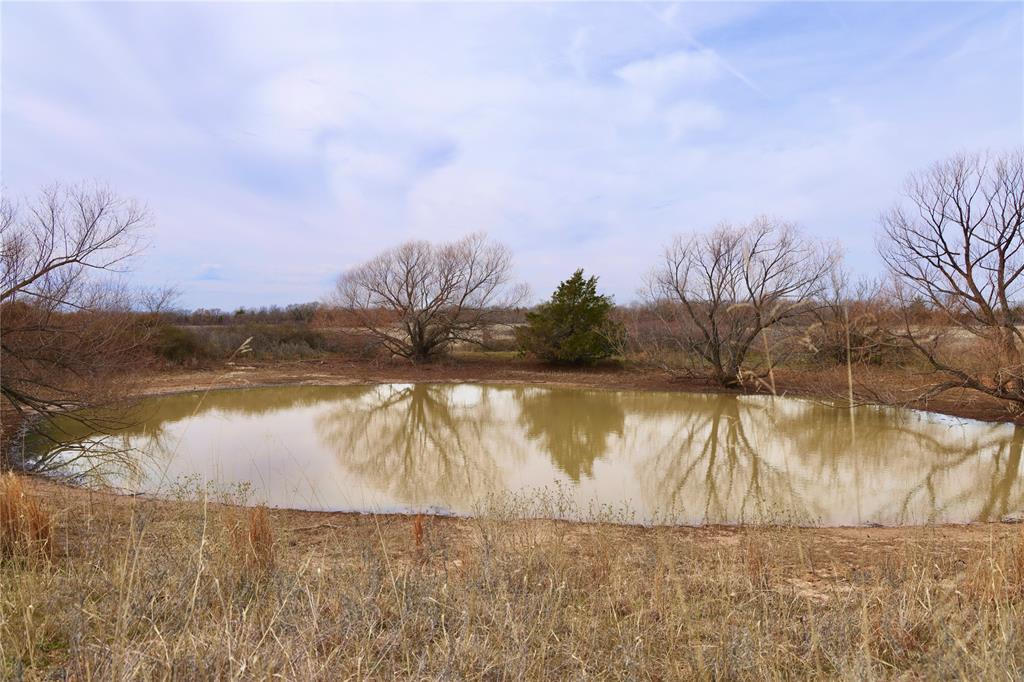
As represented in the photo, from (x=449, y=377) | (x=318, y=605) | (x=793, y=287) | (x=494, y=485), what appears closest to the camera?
(x=318, y=605)

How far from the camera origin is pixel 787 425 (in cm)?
1368

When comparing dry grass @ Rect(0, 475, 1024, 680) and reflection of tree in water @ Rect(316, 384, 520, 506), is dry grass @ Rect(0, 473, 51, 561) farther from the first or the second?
reflection of tree in water @ Rect(316, 384, 520, 506)

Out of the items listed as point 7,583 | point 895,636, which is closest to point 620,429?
point 895,636

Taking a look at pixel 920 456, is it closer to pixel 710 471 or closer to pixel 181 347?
pixel 710 471

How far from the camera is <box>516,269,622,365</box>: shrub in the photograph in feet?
79.7

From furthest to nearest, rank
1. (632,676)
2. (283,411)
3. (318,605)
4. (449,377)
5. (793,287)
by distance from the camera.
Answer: (449,377), (793,287), (283,411), (318,605), (632,676)

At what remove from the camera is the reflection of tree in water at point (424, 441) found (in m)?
8.62

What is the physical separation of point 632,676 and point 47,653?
8.36ft

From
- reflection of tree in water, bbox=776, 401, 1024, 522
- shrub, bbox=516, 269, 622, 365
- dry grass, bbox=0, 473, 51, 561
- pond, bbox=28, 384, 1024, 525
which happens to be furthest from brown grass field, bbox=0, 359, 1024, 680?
shrub, bbox=516, 269, 622, 365

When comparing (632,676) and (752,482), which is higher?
(632,676)

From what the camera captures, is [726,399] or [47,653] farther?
[726,399]

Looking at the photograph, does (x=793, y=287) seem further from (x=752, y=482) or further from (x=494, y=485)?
(x=494, y=485)

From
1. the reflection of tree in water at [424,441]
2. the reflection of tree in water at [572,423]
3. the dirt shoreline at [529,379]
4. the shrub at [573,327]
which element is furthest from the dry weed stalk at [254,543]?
the shrub at [573,327]

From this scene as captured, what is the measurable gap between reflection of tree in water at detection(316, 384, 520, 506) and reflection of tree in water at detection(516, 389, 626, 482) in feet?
2.36
